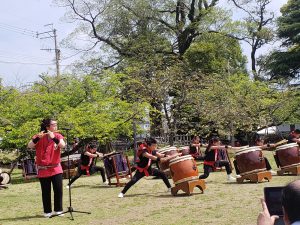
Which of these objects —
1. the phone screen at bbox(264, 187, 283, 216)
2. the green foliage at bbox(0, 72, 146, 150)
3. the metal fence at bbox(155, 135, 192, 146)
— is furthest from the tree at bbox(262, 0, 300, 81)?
the phone screen at bbox(264, 187, 283, 216)

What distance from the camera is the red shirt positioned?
24.3 ft

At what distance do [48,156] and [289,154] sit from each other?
695 centimetres

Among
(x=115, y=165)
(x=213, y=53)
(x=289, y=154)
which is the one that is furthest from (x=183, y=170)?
(x=213, y=53)

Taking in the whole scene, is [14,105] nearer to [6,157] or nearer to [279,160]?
[6,157]

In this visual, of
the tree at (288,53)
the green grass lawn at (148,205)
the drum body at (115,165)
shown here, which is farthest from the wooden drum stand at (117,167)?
the tree at (288,53)

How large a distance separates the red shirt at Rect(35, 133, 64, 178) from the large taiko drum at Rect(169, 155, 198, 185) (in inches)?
117

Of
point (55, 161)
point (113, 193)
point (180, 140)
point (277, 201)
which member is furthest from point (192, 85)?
point (277, 201)

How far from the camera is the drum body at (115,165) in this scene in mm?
11844

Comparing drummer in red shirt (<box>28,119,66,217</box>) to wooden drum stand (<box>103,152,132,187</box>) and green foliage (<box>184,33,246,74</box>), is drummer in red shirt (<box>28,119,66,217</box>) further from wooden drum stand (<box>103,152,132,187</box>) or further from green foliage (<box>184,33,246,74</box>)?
green foliage (<box>184,33,246,74</box>)

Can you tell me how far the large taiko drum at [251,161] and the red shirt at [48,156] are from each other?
16.9 ft

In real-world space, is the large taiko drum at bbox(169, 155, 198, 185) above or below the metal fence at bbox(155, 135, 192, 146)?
below

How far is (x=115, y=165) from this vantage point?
38.8 feet

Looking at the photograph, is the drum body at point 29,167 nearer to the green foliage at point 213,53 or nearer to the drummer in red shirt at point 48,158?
the drummer in red shirt at point 48,158

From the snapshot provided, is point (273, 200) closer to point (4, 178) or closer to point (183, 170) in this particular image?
point (183, 170)
